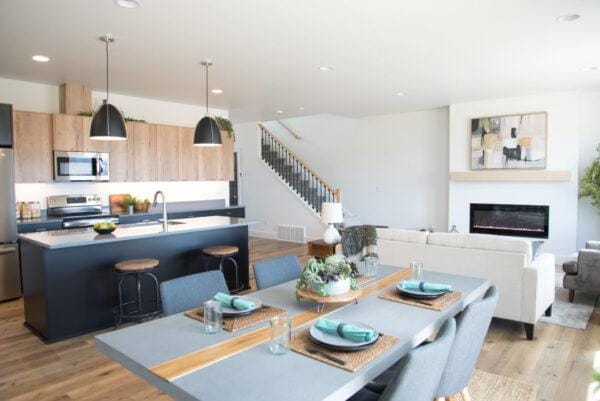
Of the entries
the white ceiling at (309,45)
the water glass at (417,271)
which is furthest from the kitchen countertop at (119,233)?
the water glass at (417,271)

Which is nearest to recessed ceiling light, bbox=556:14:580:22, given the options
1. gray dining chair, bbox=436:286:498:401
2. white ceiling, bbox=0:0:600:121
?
white ceiling, bbox=0:0:600:121

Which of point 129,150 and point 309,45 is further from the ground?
point 309,45

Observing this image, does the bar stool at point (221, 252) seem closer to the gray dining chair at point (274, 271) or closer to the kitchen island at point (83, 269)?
the kitchen island at point (83, 269)

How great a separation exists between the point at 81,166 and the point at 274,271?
436 centimetres

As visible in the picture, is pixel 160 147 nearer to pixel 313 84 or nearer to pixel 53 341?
pixel 313 84

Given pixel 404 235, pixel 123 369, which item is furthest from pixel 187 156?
pixel 123 369

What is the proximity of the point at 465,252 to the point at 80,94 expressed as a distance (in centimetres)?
551

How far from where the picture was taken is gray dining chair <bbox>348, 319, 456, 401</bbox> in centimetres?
132

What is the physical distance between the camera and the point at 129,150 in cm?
641

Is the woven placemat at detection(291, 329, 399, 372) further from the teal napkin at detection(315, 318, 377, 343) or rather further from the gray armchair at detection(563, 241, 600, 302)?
the gray armchair at detection(563, 241, 600, 302)

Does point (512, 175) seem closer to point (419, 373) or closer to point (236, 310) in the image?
point (236, 310)

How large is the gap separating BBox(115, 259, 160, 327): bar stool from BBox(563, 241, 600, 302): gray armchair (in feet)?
14.5

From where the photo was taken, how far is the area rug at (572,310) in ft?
13.6

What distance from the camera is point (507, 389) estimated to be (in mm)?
2889
